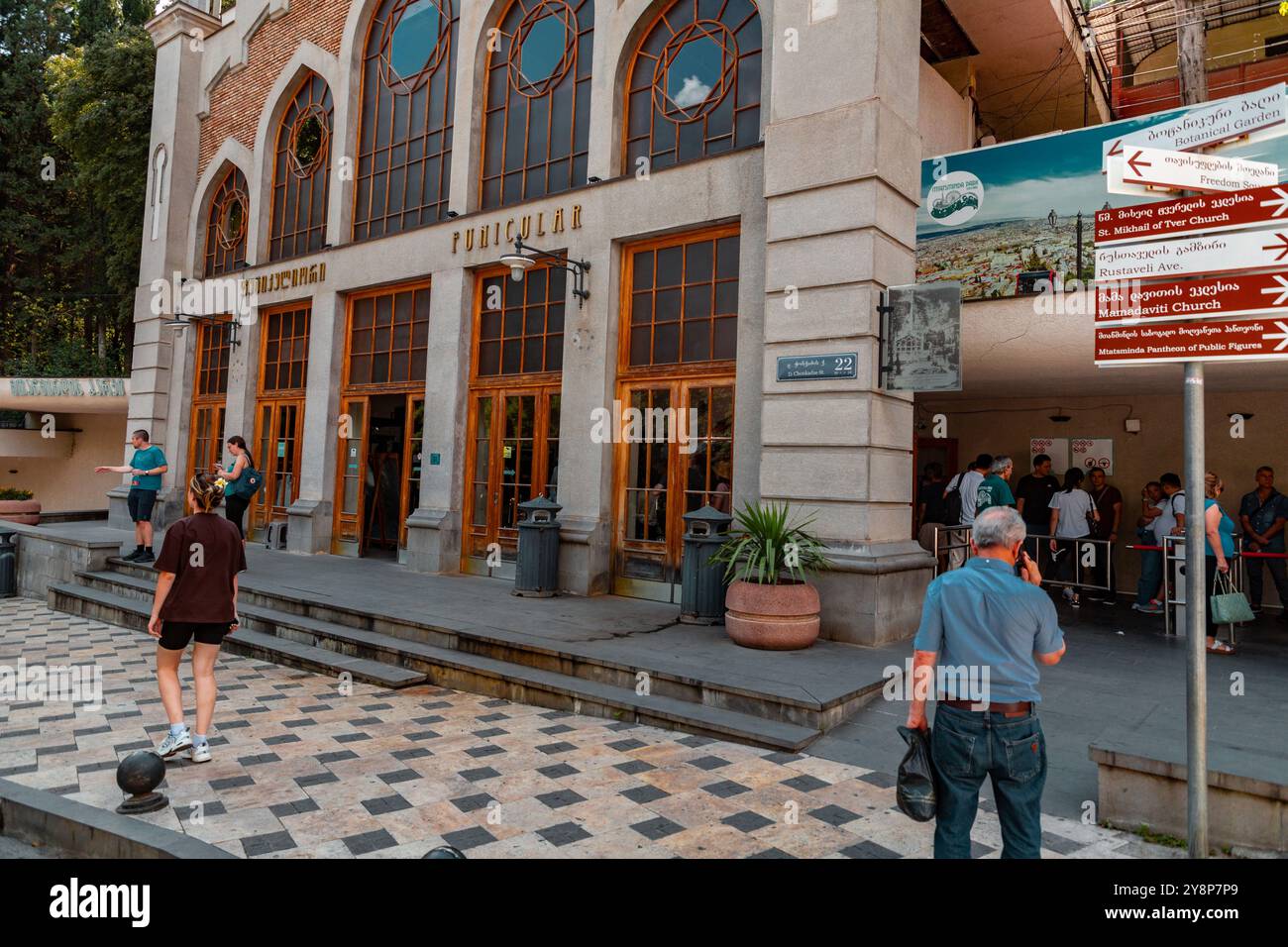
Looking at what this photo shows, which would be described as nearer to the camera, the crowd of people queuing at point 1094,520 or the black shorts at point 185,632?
the black shorts at point 185,632

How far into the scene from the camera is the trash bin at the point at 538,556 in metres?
10.6

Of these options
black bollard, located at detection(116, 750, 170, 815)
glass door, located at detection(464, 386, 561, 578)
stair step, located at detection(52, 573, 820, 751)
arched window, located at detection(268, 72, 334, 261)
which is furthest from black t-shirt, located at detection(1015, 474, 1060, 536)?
arched window, located at detection(268, 72, 334, 261)

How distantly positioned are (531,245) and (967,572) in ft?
32.9

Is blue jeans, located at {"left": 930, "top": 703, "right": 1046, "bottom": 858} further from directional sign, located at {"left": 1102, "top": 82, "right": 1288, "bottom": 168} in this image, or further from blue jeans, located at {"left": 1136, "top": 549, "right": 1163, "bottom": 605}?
blue jeans, located at {"left": 1136, "top": 549, "right": 1163, "bottom": 605}

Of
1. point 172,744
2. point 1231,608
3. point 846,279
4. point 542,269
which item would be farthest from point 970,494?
point 172,744

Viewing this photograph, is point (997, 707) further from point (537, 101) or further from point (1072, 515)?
point (537, 101)

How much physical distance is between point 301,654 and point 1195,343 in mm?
8332

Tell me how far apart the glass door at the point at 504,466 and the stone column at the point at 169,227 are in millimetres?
9692

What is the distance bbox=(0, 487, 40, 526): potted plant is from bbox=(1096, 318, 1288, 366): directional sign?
23807 mm

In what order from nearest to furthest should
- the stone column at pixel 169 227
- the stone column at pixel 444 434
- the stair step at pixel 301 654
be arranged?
the stair step at pixel 301 654
the stone column at pixel 444 434
the stone column at pixel 169 227

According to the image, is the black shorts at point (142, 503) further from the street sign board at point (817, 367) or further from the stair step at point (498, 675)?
the street sign board at point (817, 367)

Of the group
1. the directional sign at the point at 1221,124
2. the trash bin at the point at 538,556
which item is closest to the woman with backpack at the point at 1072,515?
the trash bin at the point at 538,556

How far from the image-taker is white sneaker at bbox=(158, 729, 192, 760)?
536cm

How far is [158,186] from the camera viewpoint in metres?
19.1
